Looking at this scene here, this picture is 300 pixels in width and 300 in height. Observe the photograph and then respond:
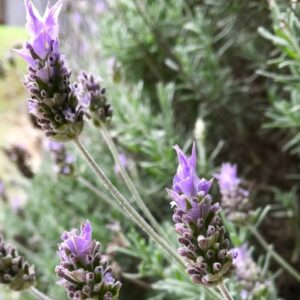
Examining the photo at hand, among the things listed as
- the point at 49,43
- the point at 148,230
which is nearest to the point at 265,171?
the point at 148,230

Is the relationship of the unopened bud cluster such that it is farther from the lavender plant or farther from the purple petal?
the purple petal

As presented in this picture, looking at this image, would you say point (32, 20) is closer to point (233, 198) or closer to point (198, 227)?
point (198, 227)

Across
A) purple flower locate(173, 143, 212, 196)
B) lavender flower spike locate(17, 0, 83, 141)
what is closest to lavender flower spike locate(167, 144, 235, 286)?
purple flower locate(173, 143, 212, 196)

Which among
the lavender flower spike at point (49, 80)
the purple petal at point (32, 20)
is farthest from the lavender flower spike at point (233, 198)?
the purple petal at point (32, 20)

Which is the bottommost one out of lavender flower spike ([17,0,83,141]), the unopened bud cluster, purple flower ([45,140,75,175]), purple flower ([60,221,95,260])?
purple flower ([45,140,75,175])

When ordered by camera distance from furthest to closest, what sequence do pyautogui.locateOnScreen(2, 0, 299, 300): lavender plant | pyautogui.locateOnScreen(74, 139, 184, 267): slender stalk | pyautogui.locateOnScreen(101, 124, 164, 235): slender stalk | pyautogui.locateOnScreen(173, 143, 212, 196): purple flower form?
pyautogui.locateOnScreen(2, 0, 299, 300): lavender plant < pyautogui.locateOnScreen(101, 124, 164, 235): slender stalk < pyautogui.locateOnScreen(74, 139, 184, 267): slender stalk < pyautogui.locateOnScreen(173, 143, 212, 196): purple flower

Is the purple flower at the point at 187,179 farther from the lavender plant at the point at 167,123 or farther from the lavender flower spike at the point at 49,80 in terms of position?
the lavender plant at the point at 167,123

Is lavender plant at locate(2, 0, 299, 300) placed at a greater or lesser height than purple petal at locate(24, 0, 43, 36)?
lesser

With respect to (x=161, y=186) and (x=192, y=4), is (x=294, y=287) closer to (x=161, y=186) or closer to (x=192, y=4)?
(x=161, y=186)
